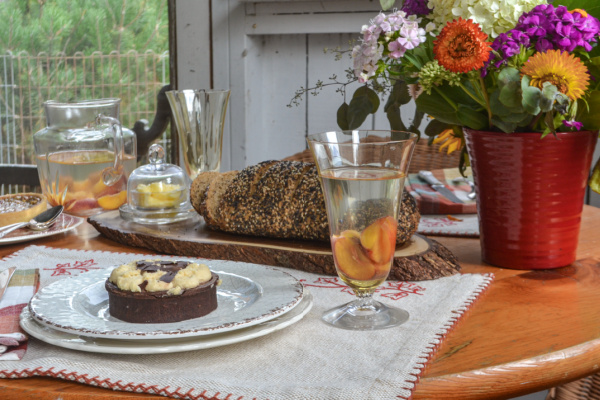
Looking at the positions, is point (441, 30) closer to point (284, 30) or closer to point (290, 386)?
point (290, 386)

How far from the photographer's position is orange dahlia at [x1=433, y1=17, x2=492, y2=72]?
91 centimetres

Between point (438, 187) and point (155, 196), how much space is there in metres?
0.62

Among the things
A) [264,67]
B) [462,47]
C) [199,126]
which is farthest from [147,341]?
[264,67]

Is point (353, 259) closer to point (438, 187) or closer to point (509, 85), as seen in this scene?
point (509, 85)

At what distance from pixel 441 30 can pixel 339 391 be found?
0.54 meters

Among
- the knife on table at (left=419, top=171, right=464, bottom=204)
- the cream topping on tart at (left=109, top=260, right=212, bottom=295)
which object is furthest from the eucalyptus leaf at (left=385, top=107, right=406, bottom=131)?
the cream topping on tart at (left=109, top=260, right=212, bottom=295)

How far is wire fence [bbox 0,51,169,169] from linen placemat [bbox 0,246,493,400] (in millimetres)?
2867

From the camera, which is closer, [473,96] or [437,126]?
[473,96]

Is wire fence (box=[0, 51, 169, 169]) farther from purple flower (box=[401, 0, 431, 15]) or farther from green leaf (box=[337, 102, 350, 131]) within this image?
purple flower (box=[401, 0, 431, 15])

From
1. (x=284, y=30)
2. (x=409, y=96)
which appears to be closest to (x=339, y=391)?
(x=409, y=96)

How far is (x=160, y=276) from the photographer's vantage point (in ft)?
2.70

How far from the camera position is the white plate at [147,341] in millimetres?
730

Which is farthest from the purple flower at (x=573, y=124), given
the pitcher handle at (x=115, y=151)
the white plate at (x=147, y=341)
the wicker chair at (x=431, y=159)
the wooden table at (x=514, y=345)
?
the wicker chair at (x=431, y=159)

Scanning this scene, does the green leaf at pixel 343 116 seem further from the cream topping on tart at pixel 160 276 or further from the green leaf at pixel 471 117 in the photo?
the cream topping on tart at pixel 160 276
